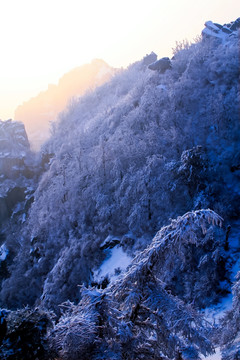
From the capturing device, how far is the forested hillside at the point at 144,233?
4906mm

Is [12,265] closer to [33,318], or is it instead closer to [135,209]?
[135,209]

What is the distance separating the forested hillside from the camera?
16.1ft

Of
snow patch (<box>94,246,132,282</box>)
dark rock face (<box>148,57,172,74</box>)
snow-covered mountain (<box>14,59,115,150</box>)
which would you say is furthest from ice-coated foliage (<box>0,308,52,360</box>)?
snow-covered mountain (<box>14,59,115,150</box>)

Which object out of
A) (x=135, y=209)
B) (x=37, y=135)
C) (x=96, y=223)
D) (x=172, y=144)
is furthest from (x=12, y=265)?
(x=37, y=135)

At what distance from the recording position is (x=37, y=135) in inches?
5266

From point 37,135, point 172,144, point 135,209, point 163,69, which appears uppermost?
point 37,135

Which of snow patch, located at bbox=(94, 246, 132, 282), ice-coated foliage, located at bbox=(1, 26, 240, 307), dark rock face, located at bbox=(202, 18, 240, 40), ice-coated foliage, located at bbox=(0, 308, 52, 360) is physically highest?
dark rock face, located at bbox=(202, 18, 240, 40)

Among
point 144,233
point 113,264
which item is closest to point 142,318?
point 113,264

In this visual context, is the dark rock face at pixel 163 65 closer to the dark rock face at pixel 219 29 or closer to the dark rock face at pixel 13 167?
the dark rock face at pixel 219 29

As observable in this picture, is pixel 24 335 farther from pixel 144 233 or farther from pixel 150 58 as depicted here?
pixel 150 58

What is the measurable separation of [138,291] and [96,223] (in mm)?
35023

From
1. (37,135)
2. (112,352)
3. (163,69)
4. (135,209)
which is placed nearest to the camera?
(112,352)

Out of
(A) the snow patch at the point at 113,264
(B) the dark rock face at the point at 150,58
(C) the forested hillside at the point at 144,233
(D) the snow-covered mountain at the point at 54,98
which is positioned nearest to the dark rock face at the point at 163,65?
(C) the forested hillside at the point at 144,233

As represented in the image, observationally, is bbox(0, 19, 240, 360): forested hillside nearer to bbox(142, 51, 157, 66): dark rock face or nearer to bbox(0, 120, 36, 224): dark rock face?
bbox(0, 120, 36, 224): dark rock face
